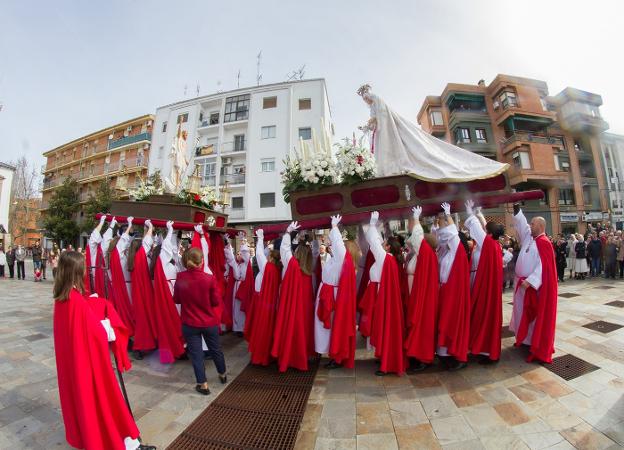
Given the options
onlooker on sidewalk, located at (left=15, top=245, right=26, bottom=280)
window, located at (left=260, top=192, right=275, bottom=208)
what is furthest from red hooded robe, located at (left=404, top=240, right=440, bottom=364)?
window, located at (left=260, top=192, right=275, bottom=208)

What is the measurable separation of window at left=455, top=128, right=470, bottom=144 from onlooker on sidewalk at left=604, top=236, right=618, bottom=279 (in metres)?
17.9

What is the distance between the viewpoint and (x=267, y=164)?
26.2m

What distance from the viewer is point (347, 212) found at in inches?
165

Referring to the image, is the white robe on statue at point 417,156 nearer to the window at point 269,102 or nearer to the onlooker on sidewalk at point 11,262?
the onlooker on sidewalk at point 11,262

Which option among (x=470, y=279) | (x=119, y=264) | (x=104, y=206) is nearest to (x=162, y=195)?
(x=119, y=264)

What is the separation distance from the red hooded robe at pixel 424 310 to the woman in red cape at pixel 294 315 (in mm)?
1478

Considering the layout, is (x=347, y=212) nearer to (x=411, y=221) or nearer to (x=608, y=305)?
(x=411, y=221)

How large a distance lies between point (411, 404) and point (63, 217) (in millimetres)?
29280

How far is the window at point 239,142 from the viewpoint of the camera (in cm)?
2769

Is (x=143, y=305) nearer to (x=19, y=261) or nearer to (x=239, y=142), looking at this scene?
(x=19, y=261)

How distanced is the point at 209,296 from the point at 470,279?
12.6ft

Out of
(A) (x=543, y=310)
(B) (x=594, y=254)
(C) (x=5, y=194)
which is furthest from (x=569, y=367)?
(C) (x=5, y=194)

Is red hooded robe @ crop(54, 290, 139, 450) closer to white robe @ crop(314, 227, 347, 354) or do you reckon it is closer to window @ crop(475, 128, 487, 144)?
white robe @ crop(314, 227, 347, 354)

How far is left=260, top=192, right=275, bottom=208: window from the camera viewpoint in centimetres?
2544
